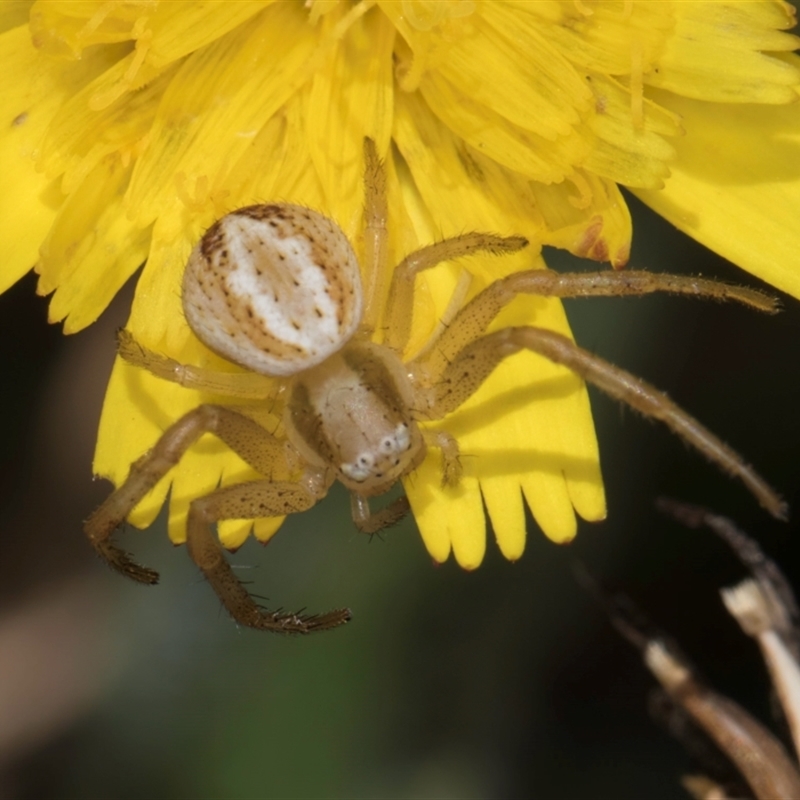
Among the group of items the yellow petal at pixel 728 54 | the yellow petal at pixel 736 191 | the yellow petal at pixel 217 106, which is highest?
the yellow petal at pixel 217 106

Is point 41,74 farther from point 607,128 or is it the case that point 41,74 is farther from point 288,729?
point 288,729

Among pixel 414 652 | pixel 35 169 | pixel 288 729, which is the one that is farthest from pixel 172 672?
pixel 35 169

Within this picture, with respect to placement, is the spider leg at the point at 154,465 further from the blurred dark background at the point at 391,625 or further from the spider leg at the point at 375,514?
the blurred dark background at the point at 391,625

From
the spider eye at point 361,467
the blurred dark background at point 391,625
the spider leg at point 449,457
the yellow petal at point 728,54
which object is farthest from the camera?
the blurred dark background at point 391,625

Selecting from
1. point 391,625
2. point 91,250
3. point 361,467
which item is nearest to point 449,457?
point 361,467

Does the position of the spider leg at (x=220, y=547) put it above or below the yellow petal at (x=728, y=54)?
below

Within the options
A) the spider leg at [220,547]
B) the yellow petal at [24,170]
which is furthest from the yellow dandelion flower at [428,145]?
the spider leg at [220,547]
